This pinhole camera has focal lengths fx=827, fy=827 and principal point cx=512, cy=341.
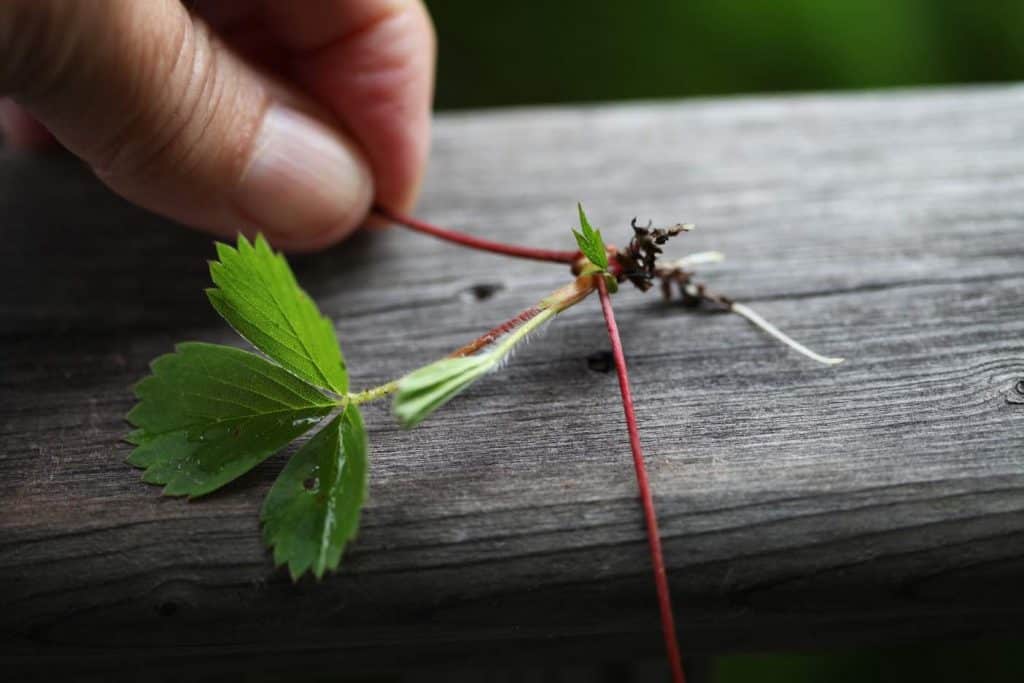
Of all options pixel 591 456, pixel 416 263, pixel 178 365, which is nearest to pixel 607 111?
pixel 416 263

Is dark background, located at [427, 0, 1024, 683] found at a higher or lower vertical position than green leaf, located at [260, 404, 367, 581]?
higher

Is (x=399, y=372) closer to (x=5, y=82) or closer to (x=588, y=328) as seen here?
(x=588, y=328)

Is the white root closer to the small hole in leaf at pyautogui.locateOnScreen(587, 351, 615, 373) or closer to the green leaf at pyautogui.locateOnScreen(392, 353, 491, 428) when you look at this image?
the small hole in leaf at pyautogui.locateOnScreen(587, 351, 615, 373)

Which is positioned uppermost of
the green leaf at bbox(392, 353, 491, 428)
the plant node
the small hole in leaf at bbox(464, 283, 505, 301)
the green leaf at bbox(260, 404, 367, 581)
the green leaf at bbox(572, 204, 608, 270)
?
the plant node

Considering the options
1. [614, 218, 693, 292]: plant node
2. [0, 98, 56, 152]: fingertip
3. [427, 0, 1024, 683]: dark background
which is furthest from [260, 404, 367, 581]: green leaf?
[427, 0, 1024, 683]: dark background

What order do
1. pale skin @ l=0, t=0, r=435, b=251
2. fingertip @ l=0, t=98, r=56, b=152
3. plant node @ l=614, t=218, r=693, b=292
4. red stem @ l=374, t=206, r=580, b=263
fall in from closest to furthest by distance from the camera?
pale skin @ l=0, t=0, r=435, b=251 < plant node @ l=614, t=218, r=693, b=292 < red stem @ l=374, t=206, r=580, b=263 < fingertip @ l=0, t=98, r=56, b=152

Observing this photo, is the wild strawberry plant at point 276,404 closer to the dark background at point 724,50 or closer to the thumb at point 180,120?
the thumb at point 180,120

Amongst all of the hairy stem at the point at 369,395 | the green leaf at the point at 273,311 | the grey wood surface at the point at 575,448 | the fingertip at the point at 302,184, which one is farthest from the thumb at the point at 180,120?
the hairy stem at the point at 369,395

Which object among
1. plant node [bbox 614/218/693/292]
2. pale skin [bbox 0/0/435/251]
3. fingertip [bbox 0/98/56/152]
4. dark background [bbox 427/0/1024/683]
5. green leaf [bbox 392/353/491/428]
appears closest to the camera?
green leaf [bbox 392/353/491/428]
